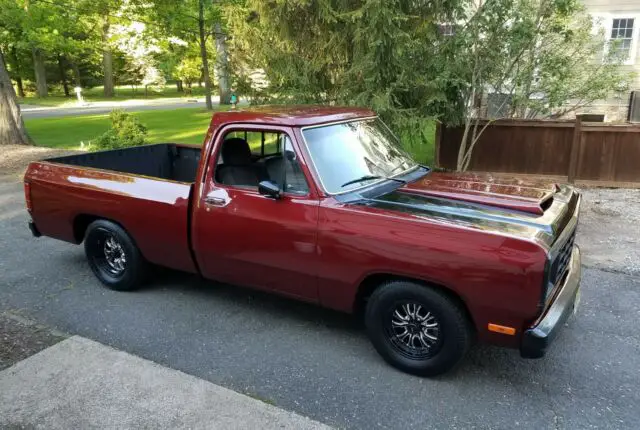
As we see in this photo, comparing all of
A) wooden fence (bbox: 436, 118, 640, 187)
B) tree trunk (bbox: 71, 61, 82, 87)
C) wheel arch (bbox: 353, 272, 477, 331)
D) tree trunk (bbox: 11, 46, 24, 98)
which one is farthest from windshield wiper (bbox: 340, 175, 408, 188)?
tree trunk (bbox: 11, 46, 24, 98)

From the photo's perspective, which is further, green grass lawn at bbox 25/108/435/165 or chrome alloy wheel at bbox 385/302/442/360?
green grass lawn at bbox 25/108/435/165

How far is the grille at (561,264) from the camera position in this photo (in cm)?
327

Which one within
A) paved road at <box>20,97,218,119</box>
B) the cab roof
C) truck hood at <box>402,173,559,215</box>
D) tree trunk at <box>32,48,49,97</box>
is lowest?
paved road at <box>20,97,218,119</box>

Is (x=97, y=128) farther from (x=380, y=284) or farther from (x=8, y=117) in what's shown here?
(x=380, y=284)

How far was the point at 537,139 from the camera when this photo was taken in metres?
10.1

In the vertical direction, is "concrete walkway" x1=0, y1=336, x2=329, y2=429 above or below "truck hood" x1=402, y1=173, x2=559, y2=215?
below

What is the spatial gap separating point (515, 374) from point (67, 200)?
4491mm

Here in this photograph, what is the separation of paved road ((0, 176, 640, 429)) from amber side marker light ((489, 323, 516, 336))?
0.52m

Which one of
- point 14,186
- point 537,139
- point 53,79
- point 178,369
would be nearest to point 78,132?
point 14,186

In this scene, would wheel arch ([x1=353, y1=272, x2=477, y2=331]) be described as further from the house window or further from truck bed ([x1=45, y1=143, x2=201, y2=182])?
the house window

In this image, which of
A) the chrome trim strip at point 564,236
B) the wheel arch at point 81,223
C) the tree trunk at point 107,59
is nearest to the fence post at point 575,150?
the chrome trim strip at point 564,236

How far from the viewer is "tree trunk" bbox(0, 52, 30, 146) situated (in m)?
13.3

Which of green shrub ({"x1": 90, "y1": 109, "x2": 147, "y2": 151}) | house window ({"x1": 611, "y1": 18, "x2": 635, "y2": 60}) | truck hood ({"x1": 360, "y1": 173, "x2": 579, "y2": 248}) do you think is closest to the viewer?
truck hood ({"x1": 360, "y1": 173, "x2": 579, "y2": 248})

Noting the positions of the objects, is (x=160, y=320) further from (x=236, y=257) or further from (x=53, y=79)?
(x=53, y=79)
